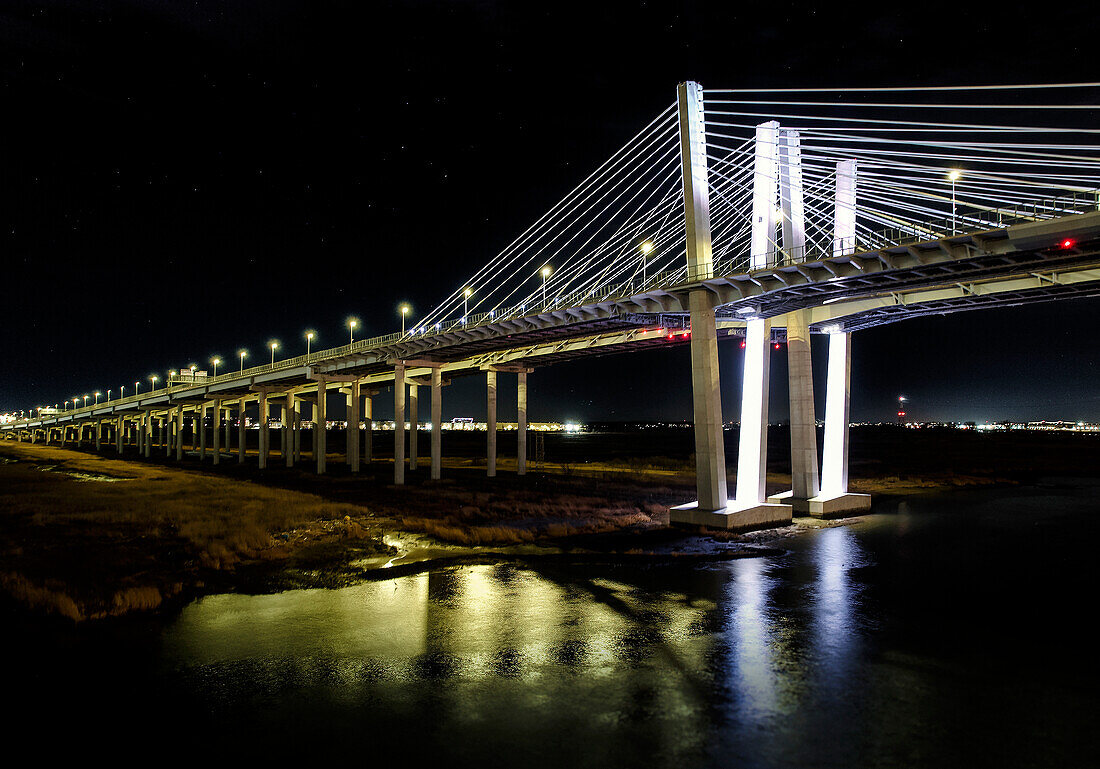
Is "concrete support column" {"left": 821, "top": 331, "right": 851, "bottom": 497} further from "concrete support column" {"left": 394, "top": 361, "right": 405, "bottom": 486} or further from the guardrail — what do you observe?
"concrete support column" {"left": 394, "top": 361, "right": 405, "bottom": 486}

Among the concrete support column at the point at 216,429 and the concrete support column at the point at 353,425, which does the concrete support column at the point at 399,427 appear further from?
the concrete support column at the point at 216,429

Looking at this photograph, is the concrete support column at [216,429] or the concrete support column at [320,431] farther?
the concrete support column at [216,429]

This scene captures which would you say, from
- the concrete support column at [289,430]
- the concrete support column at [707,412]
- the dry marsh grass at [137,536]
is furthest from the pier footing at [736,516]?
the concrete support column at [289,430]

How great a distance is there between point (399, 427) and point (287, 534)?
1083 inches

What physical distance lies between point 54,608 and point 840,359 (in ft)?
111

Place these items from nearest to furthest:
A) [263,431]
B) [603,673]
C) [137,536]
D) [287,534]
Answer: [603,673] < [137,536] < [287,534] < [263,431]

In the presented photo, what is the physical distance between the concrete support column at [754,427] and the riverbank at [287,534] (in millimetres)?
2239

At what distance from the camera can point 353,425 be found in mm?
65750

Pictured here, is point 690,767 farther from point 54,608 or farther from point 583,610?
point 54,608

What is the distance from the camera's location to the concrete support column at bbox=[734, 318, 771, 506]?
29250 mm

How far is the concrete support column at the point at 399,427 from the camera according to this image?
53.3m

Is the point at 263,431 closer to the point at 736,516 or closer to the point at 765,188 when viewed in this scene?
the point at 736,516

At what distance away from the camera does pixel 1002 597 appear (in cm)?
1705

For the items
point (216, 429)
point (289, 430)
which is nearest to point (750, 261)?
point (289, 430)
